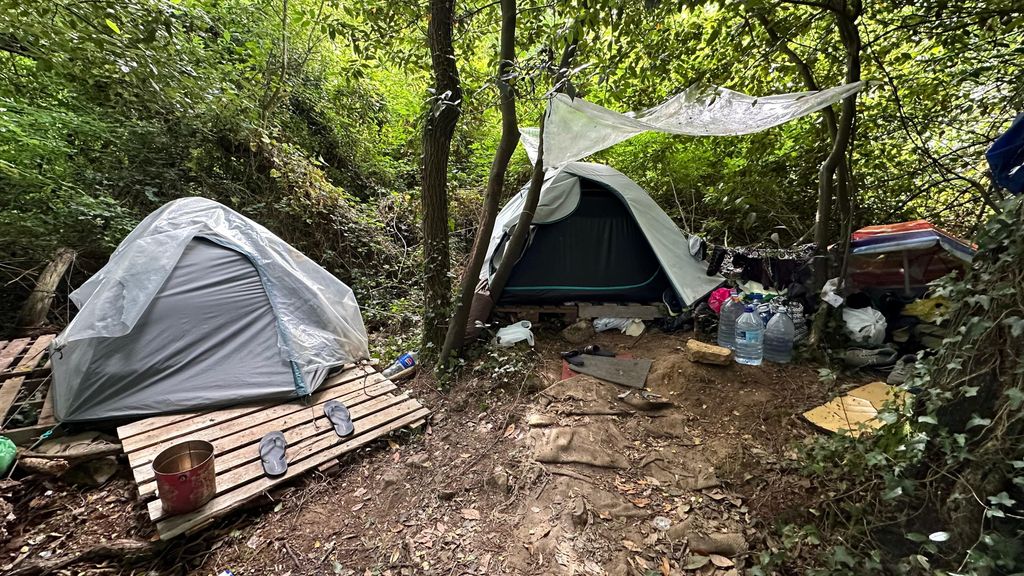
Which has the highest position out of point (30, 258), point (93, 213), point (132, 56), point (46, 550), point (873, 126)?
point (132, 56)

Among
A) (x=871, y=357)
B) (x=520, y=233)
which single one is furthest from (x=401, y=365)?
Result: (x=871, y=357)

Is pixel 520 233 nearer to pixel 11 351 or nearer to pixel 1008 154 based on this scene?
pixel 1008 154

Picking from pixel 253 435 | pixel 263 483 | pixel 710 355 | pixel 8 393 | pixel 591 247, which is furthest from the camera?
pixel 591 247

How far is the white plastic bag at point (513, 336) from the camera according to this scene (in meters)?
3.35

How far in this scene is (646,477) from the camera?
6.66 ft

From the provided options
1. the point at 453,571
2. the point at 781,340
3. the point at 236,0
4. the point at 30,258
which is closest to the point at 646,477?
the point at 453,571

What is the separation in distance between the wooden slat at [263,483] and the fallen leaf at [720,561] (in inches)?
70.2

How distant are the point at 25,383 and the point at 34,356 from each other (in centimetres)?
39

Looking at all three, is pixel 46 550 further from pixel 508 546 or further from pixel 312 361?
pixel 508 546

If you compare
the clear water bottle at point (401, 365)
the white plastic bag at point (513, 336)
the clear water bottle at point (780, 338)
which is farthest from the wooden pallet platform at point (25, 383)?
the clear water bottle at point (780, 338)

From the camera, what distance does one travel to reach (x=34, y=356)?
9.95 feet

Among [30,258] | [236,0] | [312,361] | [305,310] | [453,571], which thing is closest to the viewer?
[453,571]

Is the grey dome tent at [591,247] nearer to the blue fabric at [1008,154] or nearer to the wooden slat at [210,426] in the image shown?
the wooden slat at [210,426]

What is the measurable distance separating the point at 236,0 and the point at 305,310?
424 cm
